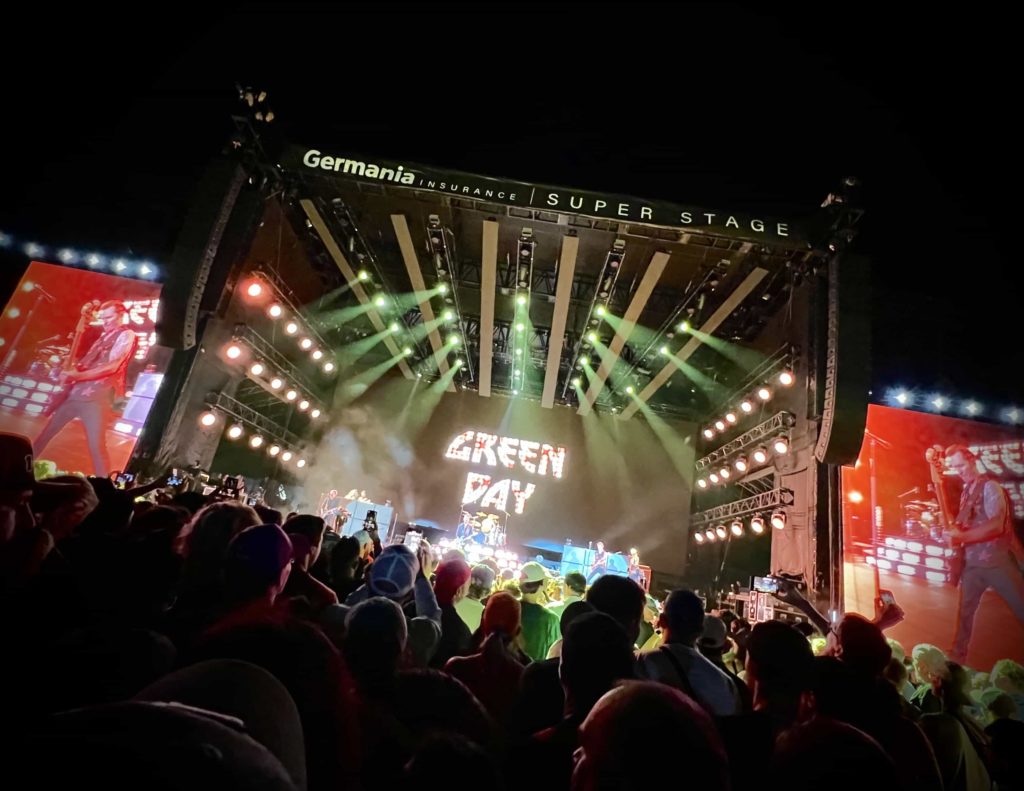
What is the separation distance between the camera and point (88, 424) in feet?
34.0

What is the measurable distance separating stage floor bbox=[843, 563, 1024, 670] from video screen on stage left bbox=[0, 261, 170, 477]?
607 inches

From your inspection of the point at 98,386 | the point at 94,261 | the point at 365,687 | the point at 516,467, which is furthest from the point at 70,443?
the point at 365,687

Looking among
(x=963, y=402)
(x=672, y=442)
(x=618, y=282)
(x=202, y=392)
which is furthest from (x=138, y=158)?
(x=963, y=402)

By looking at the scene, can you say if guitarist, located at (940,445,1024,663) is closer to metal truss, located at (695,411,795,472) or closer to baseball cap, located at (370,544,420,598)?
metal truss, located at (695,411,795,472)

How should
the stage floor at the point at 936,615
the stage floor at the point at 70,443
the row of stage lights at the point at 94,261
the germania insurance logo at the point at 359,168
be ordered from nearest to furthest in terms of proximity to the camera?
the germania insurance logo at the point at 359,168, the stage floor at the point at 936,615, the stage floor at the point at 70,443, the row of stage lights at the point at 94,261

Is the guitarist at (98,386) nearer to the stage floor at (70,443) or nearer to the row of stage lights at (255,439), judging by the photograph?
the stage floor at (70,443)

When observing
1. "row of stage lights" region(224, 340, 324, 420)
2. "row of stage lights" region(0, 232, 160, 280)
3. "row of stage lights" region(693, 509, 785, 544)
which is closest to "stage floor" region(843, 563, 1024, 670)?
"row of stage lights" region(693, 509, 785, 544)

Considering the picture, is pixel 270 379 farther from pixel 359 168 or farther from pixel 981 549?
pixel 981 549

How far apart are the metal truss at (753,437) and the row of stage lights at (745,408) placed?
0.68 metres

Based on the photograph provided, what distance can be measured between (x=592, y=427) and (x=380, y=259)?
9178 millimetres

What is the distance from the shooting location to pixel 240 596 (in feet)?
5.56

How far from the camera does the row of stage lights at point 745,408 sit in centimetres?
985

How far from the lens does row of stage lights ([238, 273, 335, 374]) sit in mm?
10316

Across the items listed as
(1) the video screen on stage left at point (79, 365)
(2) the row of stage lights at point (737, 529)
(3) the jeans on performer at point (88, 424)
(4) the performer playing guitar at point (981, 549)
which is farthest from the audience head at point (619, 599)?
(3) the jeans on performer at point (88, 424)
